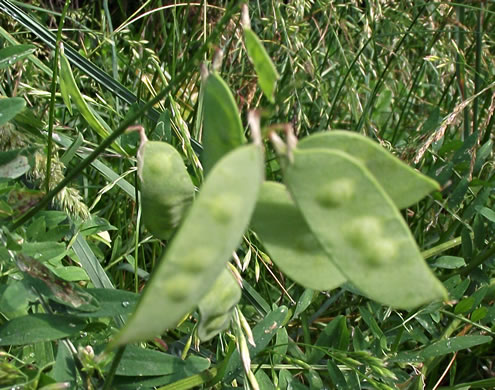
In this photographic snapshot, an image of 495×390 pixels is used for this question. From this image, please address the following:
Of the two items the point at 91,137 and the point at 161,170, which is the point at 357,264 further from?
the point at 91,137

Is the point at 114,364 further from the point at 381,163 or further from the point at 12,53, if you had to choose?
the point at 12,53

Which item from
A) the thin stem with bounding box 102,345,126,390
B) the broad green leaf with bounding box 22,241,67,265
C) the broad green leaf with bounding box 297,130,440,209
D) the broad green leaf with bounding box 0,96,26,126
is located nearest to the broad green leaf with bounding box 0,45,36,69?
the broad green leaf with bounding box 0,96,26,126

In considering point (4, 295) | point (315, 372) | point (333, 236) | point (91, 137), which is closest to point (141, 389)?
point (4, 295)

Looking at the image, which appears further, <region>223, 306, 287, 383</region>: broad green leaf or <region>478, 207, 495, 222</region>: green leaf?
<region>478, 207, 495, 222</region>: green leaf

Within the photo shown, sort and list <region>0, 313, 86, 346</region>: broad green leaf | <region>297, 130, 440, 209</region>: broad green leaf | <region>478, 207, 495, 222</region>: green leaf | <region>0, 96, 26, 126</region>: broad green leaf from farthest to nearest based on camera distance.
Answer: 1. <region>478, 207, 495, 222</region>: green leaf
2. <region>0, 96, 26, 126</region>: broad green leaf
3. <region>0, 313, 86, 346</region>: broad green leaf
4. <region>297, 130, 440, 209</region>: broad green leaf

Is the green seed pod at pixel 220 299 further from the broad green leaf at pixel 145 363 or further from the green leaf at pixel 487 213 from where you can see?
the green leaf at pixel 487 213

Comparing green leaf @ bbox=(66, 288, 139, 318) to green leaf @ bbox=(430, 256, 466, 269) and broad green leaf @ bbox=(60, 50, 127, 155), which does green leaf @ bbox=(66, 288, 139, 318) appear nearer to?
broad green leaf @ bbox=(60, 50, 127, 155)
